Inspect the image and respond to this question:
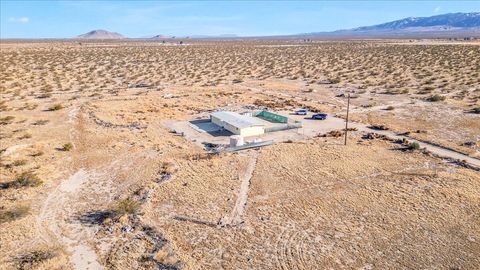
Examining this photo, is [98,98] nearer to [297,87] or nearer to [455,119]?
[297,87]

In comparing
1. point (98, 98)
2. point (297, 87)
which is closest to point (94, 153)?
point (98, 98)

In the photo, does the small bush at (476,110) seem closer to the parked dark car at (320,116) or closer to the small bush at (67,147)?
the parked dark car at (320,116)

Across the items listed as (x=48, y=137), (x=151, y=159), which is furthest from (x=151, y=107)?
(x=151, y=159)

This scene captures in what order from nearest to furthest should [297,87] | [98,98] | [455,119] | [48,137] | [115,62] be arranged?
[48,137]
[455,119]
[98,98]
[297,87]
[115,62]

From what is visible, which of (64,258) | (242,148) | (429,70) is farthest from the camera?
(429,70)

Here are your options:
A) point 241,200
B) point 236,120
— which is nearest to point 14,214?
point 241,200

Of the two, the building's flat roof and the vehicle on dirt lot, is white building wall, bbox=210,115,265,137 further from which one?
the vehicle on dirt lot

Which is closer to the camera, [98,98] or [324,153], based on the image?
[324,153]
